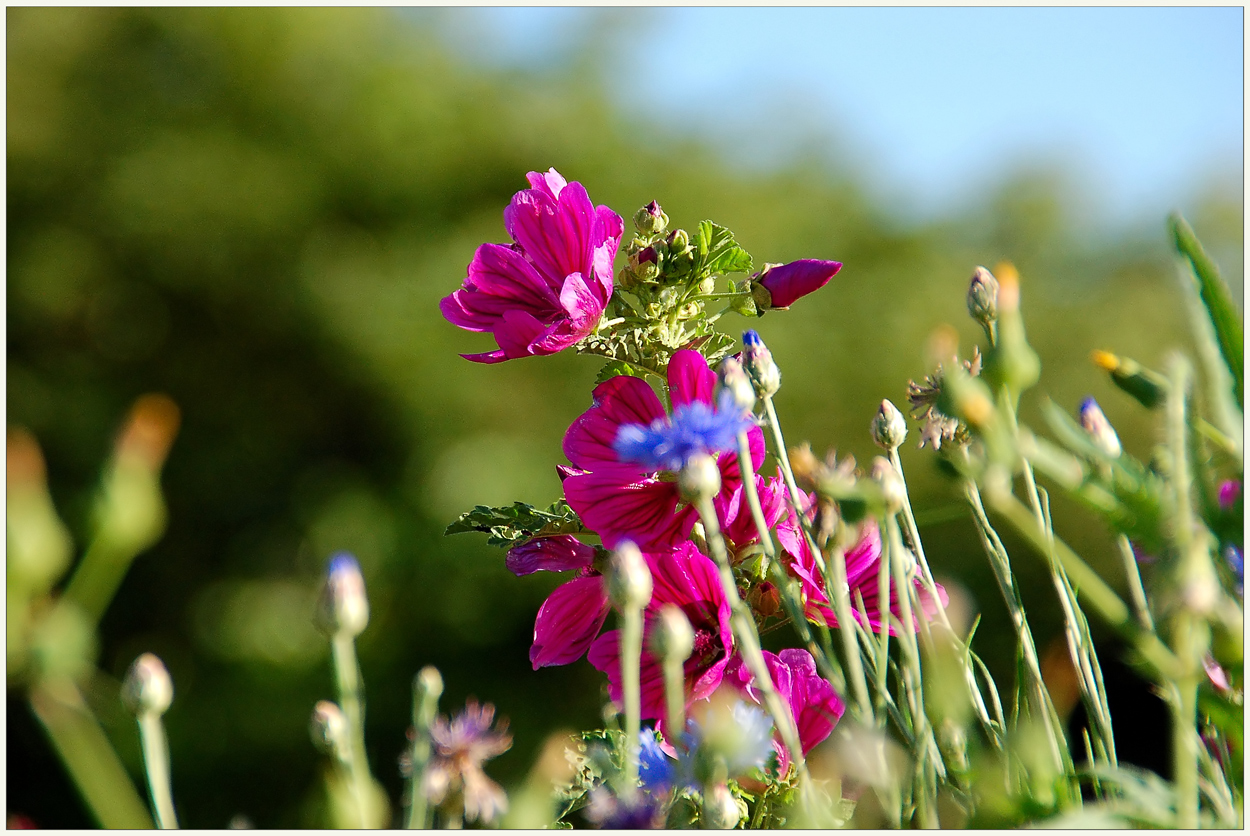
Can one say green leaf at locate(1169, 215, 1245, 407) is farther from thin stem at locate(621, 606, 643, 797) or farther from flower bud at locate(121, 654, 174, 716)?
flower bud at locate(121, 654, 174, 716)

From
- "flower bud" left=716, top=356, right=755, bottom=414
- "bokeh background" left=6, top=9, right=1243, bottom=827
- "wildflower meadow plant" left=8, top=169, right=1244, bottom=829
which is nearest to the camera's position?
"wildflower meadow plant" left=8, top=169, right=1244, bottom=829

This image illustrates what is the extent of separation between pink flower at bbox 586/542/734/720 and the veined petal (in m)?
0.05

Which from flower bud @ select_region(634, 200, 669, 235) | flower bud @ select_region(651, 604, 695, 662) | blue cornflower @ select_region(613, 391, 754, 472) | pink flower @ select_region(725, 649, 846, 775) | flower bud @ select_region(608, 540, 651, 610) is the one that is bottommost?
pink flower @ select_region(725, 649, 846, 775)

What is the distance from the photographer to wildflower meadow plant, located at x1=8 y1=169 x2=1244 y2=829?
279mm

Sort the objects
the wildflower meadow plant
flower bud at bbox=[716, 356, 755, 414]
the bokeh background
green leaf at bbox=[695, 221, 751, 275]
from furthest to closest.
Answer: the bokeh background, green leaf at bbox=[695, 221, 751, 275], flower bud at bbox=[716, 356, 755, 414], the wildflower meadow plant

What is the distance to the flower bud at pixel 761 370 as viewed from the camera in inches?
16.7

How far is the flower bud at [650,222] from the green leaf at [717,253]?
0.03 meters

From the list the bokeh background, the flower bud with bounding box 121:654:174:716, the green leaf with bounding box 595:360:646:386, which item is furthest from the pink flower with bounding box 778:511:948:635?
the bokeh background

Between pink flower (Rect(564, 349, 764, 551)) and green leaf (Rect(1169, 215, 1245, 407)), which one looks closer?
green leaf (Rect(1169, 215, 1245, 407))

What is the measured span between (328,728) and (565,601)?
0.51 ft

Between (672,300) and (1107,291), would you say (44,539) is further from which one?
(1107,291)

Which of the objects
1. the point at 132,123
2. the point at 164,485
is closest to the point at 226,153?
the point at 132,123

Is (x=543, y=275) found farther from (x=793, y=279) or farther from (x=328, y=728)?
(x=328, y=728)

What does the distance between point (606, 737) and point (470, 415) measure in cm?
329
